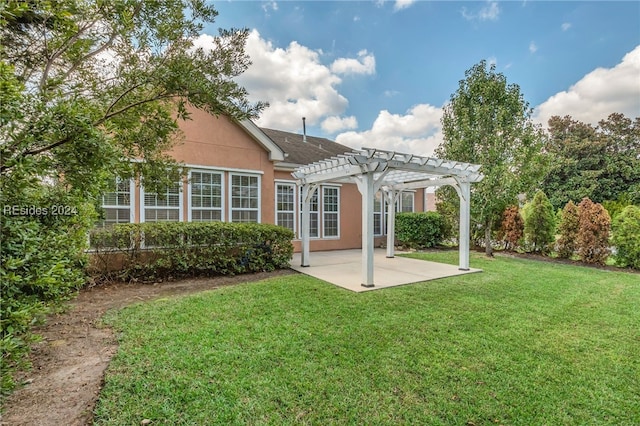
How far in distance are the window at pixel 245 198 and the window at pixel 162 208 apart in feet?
5.74

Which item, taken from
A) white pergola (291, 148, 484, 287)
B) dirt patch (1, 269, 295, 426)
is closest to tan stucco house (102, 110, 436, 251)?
white pergola (291, 148, 484, 287)

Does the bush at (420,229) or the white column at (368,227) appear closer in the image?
the white column at (368,227)

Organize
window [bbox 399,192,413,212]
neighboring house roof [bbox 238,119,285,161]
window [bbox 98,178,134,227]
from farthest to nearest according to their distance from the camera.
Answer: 1. window [bbox 399,192,413,212]
2. neighboring house roof [bbox 238,119,285,161]
3. window [bbox 98,178,134,227]

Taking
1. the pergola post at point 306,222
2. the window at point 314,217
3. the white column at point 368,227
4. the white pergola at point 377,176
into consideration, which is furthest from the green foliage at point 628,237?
the window at point 314,217

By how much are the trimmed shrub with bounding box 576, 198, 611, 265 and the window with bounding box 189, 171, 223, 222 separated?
41.4ft

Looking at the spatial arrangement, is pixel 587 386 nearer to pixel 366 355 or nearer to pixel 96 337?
pixel 366 355

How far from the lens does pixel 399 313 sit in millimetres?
5320

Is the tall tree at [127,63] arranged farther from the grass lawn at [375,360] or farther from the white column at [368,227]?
the white column at [368,227]

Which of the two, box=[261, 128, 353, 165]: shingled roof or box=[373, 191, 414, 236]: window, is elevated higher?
box=[261, 128, 353, 165]: shingled roof

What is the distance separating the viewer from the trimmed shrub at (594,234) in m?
10.2

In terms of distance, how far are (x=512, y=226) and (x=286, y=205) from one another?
9.66m

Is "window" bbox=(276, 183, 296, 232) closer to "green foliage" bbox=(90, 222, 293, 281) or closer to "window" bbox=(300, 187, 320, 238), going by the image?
"window" bbox=(300, 187, 320, 238)

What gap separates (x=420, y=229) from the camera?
1449 centimetres

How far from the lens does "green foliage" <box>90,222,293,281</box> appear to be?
7.35 m
